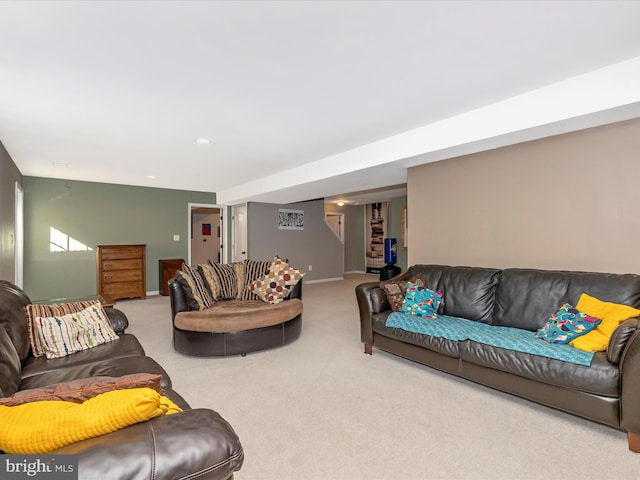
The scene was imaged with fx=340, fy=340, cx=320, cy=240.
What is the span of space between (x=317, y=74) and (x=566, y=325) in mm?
2498

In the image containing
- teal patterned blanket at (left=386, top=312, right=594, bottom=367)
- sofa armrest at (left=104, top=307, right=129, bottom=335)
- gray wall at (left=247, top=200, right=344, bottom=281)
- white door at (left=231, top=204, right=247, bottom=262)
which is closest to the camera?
teal patterned blanket at (left=386, top=312, right=594, bottom=367)

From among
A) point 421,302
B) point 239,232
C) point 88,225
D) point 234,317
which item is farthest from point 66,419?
point 239,232

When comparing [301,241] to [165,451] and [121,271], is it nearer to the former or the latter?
[121,271]

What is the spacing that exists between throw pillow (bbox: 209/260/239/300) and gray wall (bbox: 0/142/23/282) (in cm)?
238

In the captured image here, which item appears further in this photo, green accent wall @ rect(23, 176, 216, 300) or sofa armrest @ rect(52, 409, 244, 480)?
green accent wall @ rect(23, 176, 216, 300)

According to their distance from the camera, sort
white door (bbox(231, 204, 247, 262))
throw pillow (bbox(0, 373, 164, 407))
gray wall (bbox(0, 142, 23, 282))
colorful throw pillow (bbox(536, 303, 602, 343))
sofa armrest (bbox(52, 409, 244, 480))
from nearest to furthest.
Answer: sofa armrest (bbox(52, 409, 244, 480))
throw pillow (bbox(0, 373, 164, 407))
colorful throw pillow (bbox(536, 303, 602, 343))
gray wall (bbox(0, 142, 23, 282))
white door (bbox(231, 204, 247, 262))

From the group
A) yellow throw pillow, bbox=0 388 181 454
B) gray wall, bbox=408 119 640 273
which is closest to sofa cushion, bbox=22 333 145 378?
yellow throw pillow, bbox=0 388 181 454

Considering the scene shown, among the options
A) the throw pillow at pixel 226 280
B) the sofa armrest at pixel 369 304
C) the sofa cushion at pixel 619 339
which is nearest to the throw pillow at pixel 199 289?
the throw pillow at pixel 226 280

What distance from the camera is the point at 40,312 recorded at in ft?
7.97

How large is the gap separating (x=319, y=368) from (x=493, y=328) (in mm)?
1573

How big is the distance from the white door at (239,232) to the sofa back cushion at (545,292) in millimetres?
5834

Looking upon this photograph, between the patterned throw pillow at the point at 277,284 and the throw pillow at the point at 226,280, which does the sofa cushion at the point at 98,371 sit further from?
the throw pillow at the point at 226,280

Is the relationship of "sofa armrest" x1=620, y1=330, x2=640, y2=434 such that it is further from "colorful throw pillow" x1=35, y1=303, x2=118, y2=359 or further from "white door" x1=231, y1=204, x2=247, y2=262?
"white door" x1=231, y1=204, x2=247, y2=262

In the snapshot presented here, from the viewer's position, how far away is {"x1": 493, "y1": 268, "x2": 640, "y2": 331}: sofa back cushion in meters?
2.53
